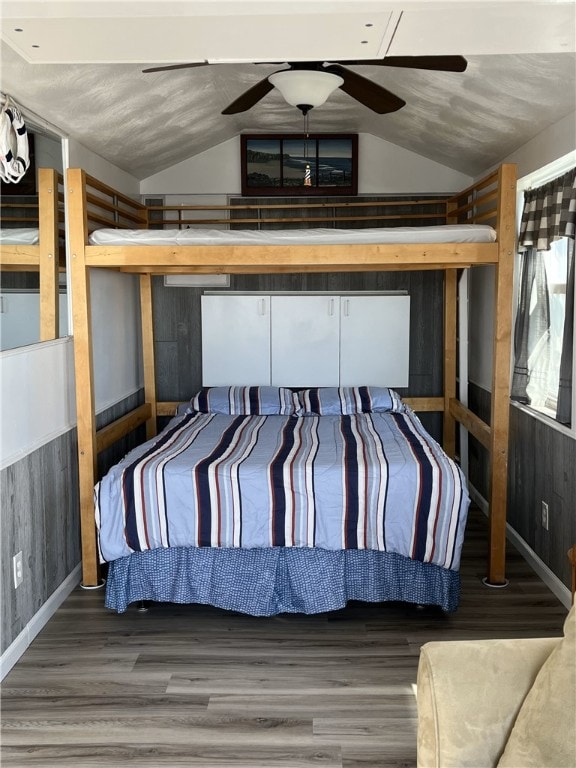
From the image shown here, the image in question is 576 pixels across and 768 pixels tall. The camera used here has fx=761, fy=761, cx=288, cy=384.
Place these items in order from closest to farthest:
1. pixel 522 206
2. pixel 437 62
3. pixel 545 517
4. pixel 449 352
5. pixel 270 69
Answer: pixel 437 62 < pixel 545 517 < pixel 270 69 < pixel 522 206 < pixel 449 352

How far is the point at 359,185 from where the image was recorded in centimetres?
526

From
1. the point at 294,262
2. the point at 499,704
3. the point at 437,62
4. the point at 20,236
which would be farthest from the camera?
the point at 294,262

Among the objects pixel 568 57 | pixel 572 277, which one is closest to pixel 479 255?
pixel 572 277

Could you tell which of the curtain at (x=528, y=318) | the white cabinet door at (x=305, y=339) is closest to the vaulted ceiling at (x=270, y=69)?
the curtain at (x=528, y=318)

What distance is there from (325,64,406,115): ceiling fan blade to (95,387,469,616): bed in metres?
1.58

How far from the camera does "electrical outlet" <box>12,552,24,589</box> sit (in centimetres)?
298

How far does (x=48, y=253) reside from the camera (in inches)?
137

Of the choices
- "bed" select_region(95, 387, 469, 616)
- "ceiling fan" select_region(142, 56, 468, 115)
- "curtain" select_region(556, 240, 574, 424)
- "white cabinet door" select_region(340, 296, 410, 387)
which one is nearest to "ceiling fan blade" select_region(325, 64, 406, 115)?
"ceiling fan" select_region(142, 56, 468, 115)

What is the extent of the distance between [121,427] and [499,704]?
3.00 metres

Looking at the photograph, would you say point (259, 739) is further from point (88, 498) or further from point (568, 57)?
point (568, 57)

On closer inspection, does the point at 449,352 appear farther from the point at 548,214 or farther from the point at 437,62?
the point at 437,62

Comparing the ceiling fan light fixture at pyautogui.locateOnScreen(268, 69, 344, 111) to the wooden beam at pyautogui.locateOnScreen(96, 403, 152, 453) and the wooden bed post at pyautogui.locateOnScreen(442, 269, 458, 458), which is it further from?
the wooden bed post at pyautogui.locateOnScreen(442, 269, 458, 458)

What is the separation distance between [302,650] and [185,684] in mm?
517

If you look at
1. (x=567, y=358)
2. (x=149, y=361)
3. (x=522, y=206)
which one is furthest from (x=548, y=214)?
(x=149, y=361)
